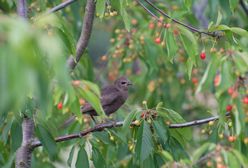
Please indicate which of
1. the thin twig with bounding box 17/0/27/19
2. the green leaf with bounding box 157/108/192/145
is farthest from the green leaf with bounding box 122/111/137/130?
the thin twig with bounding box 17/0/27/19

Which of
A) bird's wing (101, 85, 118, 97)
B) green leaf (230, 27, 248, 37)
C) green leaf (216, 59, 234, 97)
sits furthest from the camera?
bird's wing (101, 85, 118, 97)

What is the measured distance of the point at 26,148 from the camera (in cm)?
523

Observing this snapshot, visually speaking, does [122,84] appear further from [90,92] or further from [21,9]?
[90,92]

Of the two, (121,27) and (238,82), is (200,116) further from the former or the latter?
(238,82)

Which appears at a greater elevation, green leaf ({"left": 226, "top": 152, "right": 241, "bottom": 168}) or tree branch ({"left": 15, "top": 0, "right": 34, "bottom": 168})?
tree branch ({"left": 15, "top": 0, "right": 34, "bottom": 168})

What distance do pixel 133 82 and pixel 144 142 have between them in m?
4.19

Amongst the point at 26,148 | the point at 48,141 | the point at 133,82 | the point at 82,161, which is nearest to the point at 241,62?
the point at 82,161

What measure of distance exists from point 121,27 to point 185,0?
3.44m

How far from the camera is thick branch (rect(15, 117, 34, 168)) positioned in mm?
5207

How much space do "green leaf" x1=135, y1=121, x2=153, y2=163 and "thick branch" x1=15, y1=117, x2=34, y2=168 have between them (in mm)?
1031

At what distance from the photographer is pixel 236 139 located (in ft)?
13.3

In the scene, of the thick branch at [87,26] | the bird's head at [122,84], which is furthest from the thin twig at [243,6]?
the thick branch at [87,26]

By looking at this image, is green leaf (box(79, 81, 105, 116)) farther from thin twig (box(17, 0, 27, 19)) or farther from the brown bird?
the brown bird

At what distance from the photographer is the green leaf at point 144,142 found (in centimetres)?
459
